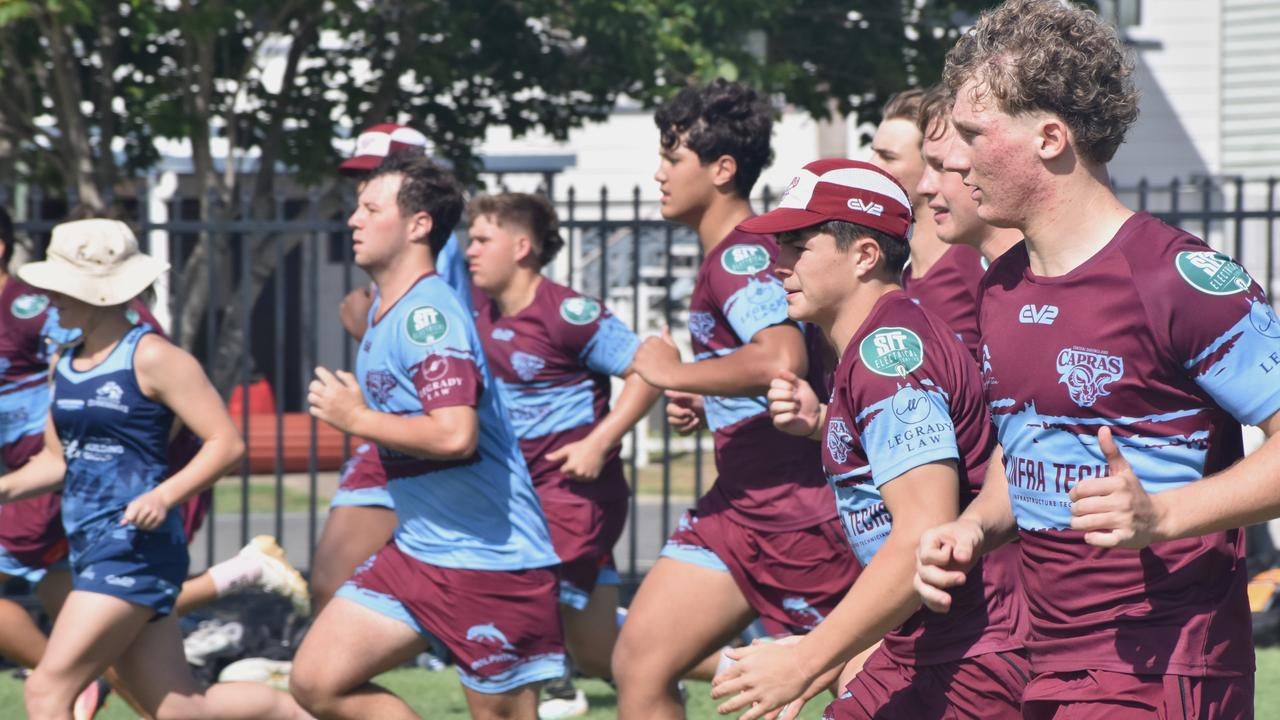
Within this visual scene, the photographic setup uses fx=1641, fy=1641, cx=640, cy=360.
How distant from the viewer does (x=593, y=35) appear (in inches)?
383

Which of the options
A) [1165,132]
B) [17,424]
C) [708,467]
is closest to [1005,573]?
[17,424]

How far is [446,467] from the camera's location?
15.7 feet

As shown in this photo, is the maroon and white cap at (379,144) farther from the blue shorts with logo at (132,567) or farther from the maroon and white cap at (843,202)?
the maroon and white cap at (843,202)

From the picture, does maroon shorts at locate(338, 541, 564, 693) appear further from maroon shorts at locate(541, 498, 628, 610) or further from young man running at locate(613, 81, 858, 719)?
maroon shorts at locate(541, 498, 628, 610)

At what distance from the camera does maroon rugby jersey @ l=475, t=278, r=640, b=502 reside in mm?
6348

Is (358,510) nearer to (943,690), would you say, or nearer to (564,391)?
(564,391)

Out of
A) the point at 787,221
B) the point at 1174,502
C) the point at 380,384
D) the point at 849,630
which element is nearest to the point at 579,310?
the point at 380,384

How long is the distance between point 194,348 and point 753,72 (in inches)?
143

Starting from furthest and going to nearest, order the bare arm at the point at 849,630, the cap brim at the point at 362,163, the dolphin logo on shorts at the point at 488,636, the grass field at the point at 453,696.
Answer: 1. the grass field at the point at 453,696
2. the cap brim at the point at 362,163
3. the dolphin logo on shorts at the point at 488,636
4. the bare arm at the point at 849,630

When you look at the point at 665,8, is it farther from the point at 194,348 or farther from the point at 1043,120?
the point at 1043,120

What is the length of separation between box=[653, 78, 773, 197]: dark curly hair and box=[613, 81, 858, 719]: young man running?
0.90ft

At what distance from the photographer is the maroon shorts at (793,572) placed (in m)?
4.76

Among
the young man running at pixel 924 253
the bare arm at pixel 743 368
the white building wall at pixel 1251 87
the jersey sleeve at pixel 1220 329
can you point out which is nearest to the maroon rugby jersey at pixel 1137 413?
the jersey sleeve at pixel 1220 329

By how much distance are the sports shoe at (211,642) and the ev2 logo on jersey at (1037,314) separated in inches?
217
